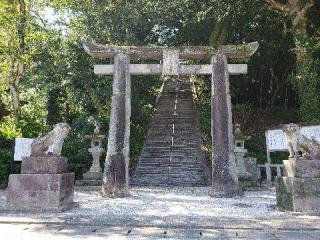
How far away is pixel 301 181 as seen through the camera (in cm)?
678

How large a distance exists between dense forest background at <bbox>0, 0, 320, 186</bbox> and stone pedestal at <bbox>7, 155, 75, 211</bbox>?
5542 mm

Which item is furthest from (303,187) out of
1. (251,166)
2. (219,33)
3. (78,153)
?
(219,33)

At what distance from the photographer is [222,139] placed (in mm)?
10445

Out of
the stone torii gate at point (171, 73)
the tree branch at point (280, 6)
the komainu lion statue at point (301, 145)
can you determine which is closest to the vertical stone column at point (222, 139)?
the stone torii gate at point (171, 73)

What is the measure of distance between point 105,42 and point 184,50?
4710mm

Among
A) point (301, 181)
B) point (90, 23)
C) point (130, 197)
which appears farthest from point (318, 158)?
point (90, 23)

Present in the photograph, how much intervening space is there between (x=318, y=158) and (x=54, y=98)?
1331 centimetres

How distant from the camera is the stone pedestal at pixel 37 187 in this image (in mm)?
7016

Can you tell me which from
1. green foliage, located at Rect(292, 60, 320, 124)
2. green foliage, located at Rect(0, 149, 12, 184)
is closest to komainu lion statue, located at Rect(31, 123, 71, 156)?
green foliage, located at Rect(0, 149, 12, 184)

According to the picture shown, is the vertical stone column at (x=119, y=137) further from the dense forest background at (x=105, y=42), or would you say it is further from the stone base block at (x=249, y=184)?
the stone base block at (x=249, y=184)

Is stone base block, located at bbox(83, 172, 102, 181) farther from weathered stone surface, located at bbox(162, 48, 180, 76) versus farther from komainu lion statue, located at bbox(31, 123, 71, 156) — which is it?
komainu lion statue, located at bbox(31, 123, 71, 156)

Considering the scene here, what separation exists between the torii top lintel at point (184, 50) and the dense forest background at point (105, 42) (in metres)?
3.45

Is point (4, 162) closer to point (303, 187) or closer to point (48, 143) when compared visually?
point (48, 143)

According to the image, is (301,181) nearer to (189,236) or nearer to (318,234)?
(318,234)
